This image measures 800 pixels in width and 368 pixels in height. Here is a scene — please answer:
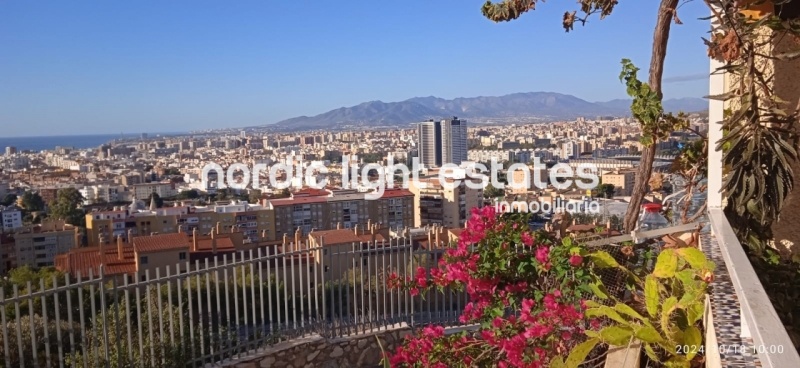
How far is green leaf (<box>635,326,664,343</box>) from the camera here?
2312mm

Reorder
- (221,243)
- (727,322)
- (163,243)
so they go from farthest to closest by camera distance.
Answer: (221,243) < (163,243) < (727,322)

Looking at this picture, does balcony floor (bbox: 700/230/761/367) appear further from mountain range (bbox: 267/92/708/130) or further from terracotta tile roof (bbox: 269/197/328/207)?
mountain range (bbox: 267/92/708/130)

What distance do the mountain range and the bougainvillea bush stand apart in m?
96.5

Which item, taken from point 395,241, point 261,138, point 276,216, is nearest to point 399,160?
point 276,216

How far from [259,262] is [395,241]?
1141mm

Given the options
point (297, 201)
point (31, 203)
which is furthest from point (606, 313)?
point (31, 203)

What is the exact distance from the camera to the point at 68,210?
169 ft

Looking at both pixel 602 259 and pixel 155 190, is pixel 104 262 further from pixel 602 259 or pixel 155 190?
pixel 155 190

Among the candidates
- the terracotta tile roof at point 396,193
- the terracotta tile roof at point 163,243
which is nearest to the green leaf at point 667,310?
the terracotta tile roof at point 163,243

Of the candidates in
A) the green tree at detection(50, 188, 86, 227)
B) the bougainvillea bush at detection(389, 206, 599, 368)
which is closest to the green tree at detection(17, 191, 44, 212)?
the green tree at detection(50, 188, 86, 227)

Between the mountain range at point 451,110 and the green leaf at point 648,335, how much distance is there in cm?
9728

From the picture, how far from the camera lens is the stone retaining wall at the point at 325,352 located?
458 centimetres

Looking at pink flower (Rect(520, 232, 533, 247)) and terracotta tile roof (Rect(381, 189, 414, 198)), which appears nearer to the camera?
pink flower (Rect(520, 232, 533, 247))

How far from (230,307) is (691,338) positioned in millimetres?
3356
